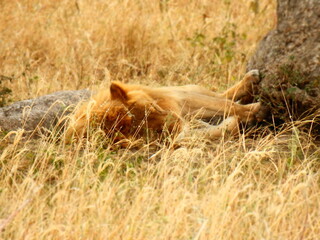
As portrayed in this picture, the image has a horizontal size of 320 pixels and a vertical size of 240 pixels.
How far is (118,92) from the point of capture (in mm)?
5703

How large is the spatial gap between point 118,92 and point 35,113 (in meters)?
0.88

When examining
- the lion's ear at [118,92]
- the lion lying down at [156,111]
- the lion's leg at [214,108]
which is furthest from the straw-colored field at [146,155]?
the lion's ear at [118,92]

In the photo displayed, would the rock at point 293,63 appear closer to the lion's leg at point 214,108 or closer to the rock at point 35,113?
the lion's leg at point 214,108

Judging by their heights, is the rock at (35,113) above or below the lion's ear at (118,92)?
below

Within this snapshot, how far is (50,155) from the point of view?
491 cm

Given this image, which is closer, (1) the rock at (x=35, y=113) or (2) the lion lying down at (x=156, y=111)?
(2) the lion lying down at (x=156, y=111)

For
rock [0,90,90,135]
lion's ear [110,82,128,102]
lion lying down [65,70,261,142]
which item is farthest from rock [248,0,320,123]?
rock [0,90,90,135]

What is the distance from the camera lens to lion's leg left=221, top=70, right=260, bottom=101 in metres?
5.96

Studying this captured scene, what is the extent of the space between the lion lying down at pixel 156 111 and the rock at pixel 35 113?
1.31 ft

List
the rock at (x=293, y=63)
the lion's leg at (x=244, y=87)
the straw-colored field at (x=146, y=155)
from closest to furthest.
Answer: the straw-colored field at (x=146, y=155), the rock at (x=293, y=63), the lion's leg at (x=244, y=87)

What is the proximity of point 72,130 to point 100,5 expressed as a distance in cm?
448

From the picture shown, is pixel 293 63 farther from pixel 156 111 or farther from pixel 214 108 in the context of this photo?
pixel 156 111

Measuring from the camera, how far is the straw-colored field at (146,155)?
147 inches

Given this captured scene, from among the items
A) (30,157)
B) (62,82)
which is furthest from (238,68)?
(30,157)
